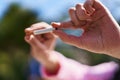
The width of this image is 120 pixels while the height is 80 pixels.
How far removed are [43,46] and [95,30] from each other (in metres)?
0.29

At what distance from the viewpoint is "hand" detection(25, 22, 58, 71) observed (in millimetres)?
1493

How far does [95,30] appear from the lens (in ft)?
4.47

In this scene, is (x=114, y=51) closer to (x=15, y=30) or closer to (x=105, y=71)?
(x=105, y=71)

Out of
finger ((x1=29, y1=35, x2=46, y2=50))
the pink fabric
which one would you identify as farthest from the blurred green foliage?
finger ((x1=29, y1=35, x2=46, y2=50))

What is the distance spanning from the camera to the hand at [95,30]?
1344mm

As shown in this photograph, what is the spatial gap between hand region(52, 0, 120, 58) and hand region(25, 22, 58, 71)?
0.14 metres

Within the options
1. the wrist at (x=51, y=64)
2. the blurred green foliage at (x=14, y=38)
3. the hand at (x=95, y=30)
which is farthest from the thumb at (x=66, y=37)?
the blurred green foliage at (x=14, y=38)

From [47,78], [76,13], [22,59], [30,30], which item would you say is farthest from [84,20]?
[22,59]

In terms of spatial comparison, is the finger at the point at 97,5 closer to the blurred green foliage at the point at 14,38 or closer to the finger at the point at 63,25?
the finger at the point at 63,25

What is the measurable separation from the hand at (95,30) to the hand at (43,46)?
0.14 m

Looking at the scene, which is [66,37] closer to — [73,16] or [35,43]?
[73,16]

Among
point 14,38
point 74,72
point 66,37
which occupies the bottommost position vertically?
point 14,38

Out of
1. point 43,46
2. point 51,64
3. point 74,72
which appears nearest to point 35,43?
point 43,46

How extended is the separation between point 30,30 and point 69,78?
38cm
